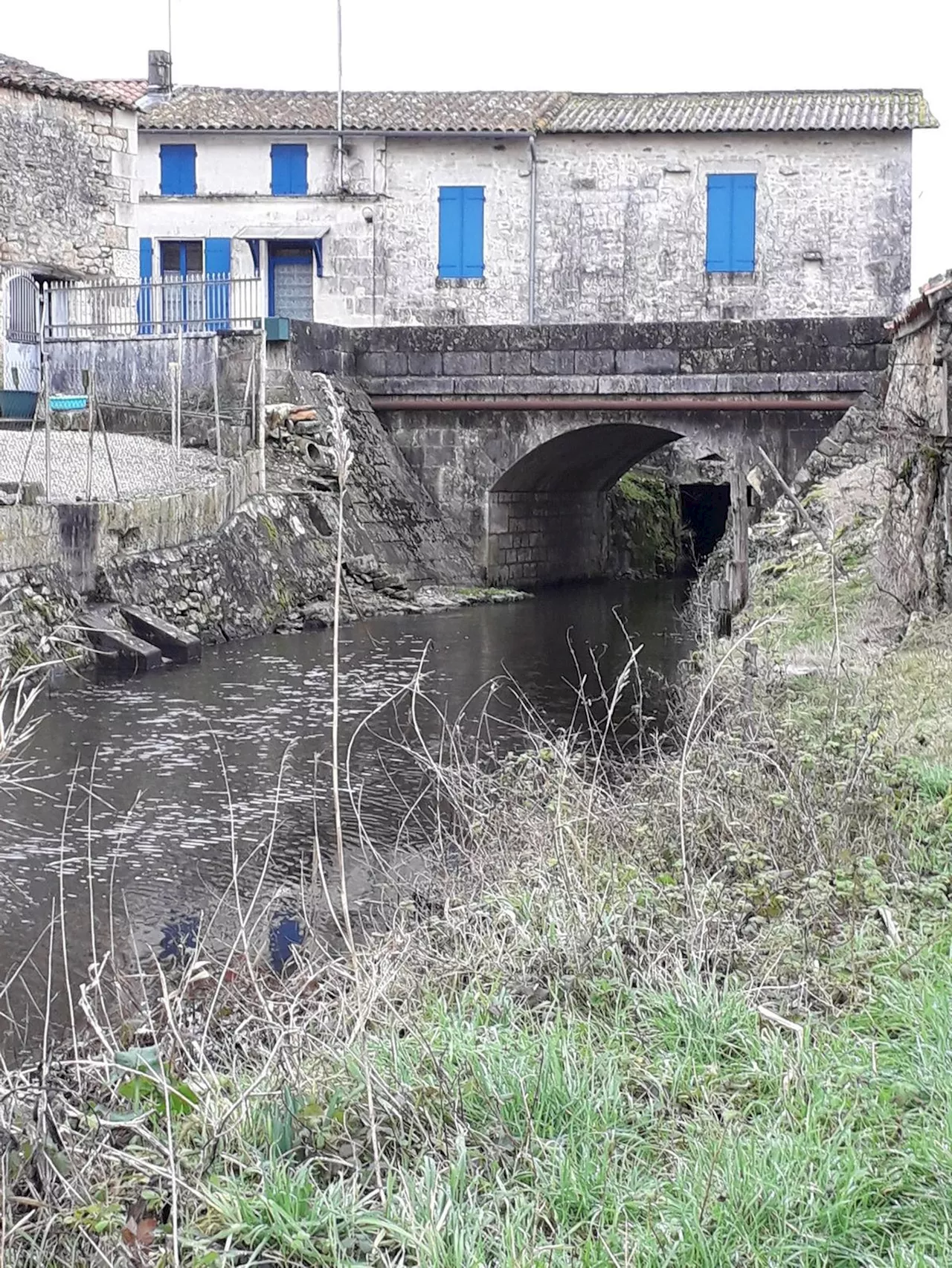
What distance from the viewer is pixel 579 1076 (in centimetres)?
432

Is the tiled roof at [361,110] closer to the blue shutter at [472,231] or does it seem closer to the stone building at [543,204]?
the stone building at [543,204]

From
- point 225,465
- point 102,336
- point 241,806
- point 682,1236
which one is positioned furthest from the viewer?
point 102,336

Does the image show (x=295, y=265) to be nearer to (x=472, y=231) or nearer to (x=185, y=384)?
(x=472, y=231)

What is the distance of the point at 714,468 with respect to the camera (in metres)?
30.4

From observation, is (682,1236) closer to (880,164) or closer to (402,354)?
(402,354)

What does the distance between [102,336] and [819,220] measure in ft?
43.7

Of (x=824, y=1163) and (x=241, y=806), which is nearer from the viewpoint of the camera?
(x=824, y=1163)

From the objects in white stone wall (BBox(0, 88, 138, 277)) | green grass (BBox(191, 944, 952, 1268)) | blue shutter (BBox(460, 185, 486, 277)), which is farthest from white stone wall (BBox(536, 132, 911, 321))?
green grass (BBox(191, 944, 952, 1268))

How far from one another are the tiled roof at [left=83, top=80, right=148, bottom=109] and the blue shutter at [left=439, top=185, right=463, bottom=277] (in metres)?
5.49

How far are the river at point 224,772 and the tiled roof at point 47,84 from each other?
31.9 ft

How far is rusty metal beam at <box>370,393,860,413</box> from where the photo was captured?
2014cm

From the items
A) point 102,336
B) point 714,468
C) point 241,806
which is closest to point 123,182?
point 102,336

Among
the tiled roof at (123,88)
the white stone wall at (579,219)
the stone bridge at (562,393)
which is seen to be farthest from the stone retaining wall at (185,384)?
the white stone wall at (579,219)

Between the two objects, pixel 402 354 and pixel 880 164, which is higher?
pixel 880 164
